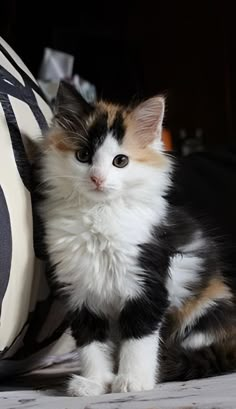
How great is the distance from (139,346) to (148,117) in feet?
1.45

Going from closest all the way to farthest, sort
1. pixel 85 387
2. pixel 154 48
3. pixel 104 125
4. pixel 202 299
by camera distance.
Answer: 1. pixel 85 387
2. pixel 104 125
3. pixel 202 299
4. pixel 154 48

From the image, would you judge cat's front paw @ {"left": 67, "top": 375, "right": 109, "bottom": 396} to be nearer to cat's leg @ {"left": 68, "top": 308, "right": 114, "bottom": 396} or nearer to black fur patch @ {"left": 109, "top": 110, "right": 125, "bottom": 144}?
cat's leg @ {"left": 68, "top": 308, "right": 114, "bottom": 396}

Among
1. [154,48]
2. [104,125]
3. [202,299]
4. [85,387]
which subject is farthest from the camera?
[154,48]

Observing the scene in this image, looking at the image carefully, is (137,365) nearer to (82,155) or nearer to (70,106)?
(82,155)

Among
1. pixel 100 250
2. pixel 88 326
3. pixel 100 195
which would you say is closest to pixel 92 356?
pixel 88 326

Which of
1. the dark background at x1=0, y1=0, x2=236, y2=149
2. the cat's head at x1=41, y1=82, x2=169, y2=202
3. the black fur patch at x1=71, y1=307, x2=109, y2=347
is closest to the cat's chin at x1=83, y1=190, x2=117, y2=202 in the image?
the cat's head at x1=41, y1=82, x2=169, y2=202

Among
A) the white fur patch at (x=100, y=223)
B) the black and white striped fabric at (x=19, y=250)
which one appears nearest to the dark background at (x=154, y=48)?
the black and white striped fabric at (x=19, y=250)

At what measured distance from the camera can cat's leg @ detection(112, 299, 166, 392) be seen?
1104 millimetres

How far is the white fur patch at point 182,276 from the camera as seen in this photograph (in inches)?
50.1

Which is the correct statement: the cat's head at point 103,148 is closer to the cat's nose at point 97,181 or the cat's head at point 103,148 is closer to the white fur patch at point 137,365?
the cat's nose at point 97,181

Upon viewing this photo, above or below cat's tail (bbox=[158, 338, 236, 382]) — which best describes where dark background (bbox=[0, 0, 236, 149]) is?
above

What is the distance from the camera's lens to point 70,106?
4.09 feet

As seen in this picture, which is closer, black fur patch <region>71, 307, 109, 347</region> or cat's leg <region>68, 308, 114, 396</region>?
cat's leg <region>68, 308, 114, 396</region>

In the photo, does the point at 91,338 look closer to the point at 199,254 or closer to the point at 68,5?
the point at 199,254
